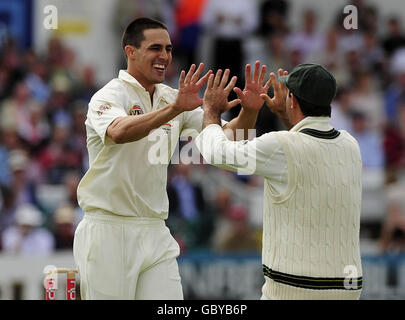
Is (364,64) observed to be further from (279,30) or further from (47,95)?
(47,95)

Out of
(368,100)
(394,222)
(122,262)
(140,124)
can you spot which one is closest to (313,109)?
(140,124)

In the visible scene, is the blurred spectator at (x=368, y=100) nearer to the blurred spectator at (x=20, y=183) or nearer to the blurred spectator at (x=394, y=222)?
the blurred spectator at (x=394, y=222)

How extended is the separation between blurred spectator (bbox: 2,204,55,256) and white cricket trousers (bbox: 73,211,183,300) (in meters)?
4.68

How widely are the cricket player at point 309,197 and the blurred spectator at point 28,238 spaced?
5.55 meters

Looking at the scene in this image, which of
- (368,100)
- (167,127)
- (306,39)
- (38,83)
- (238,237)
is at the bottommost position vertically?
(238,237)

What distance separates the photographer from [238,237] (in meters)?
11.7

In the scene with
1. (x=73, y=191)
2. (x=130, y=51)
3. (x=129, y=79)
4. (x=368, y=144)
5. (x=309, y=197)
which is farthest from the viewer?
(x=368, y=144)

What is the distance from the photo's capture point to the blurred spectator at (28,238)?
11.2 meters

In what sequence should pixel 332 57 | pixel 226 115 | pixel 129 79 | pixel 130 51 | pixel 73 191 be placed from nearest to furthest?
pixel 129 79
pixel 130 51
pixel 73 191
pixel 226 115
pixel 332 57

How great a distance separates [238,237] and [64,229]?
195cm

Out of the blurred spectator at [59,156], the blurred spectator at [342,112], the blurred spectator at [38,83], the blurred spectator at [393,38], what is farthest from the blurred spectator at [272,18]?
the blurred spectator at [59,156]

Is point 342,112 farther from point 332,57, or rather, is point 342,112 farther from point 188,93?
point 188,93

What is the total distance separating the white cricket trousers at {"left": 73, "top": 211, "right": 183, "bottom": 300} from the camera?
21.3ft

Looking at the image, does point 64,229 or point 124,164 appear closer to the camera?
point 124,164
